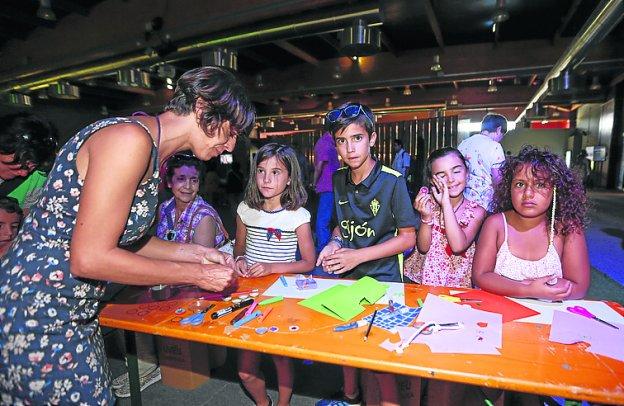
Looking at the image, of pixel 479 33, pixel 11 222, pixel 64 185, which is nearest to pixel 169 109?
pixel 64 185

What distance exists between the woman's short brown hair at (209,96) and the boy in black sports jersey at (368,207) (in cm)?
82

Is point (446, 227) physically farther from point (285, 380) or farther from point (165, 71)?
point (165, 71)

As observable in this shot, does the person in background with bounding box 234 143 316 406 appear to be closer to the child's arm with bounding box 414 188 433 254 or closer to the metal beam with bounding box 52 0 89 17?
the child's arm with bounding box 414 188 433 254

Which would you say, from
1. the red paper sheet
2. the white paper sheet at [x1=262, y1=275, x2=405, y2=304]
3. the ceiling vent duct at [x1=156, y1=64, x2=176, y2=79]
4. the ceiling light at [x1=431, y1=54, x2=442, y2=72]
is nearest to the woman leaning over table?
the white paper sheet at [x1=262, y1=275, x2=405, y2=304]

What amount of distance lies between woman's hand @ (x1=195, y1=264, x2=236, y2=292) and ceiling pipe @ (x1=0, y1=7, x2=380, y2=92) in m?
3.74

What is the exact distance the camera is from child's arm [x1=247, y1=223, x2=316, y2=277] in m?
1.94

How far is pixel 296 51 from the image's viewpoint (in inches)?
301

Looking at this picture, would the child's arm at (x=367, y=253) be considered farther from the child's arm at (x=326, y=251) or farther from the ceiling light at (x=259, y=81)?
the ceiling light at (x=259, y=81)

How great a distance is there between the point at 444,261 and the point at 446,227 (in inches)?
10.2

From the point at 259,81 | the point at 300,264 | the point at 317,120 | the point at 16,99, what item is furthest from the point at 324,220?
the point at 16,99

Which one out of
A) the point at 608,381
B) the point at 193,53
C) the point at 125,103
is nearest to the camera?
the point at 608,381

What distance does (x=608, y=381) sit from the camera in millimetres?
950

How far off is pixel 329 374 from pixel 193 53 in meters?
5.15

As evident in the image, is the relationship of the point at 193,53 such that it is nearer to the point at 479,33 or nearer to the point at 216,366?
the point at 216,366
